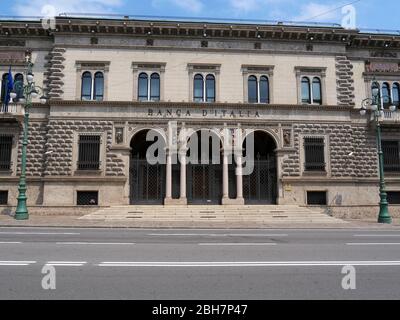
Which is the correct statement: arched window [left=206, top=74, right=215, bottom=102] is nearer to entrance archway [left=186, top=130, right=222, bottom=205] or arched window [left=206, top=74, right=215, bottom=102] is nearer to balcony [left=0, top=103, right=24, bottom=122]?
entrance archway [left=186, top=130, right=222, bottom=205]

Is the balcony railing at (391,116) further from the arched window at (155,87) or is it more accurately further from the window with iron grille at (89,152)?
the window with iron grille at (89,152)

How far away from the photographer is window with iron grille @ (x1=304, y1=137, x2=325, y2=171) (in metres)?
29.1

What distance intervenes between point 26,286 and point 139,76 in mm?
24319

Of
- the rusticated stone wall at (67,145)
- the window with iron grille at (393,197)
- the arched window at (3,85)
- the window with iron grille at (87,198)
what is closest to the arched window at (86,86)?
the rusticated stone wall at (67,145)

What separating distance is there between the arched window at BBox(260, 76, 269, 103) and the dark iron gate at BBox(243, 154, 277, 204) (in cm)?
429

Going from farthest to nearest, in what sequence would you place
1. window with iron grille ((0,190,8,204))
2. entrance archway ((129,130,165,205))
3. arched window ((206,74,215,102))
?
arched window ((206,74,215,102)), entrance archway ((129,130,165,205)), window with iron grille ((0,190,8,204))

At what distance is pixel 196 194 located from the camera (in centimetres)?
2925

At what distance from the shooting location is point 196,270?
7770 millimetres

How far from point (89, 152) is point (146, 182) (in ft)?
15.1

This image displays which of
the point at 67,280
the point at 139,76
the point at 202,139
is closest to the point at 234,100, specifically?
the point at 202,139

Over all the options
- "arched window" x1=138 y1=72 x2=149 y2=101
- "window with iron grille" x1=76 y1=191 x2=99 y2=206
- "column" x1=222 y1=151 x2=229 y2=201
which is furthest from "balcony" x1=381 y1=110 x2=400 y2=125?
"window with iron grille" x1=76 y1=191 x2=99 y2=206

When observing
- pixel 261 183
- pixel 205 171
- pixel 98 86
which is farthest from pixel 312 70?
pixel 98 86

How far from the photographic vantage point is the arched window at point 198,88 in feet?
95.9

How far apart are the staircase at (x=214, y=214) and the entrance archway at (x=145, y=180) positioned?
2195 millimetres
